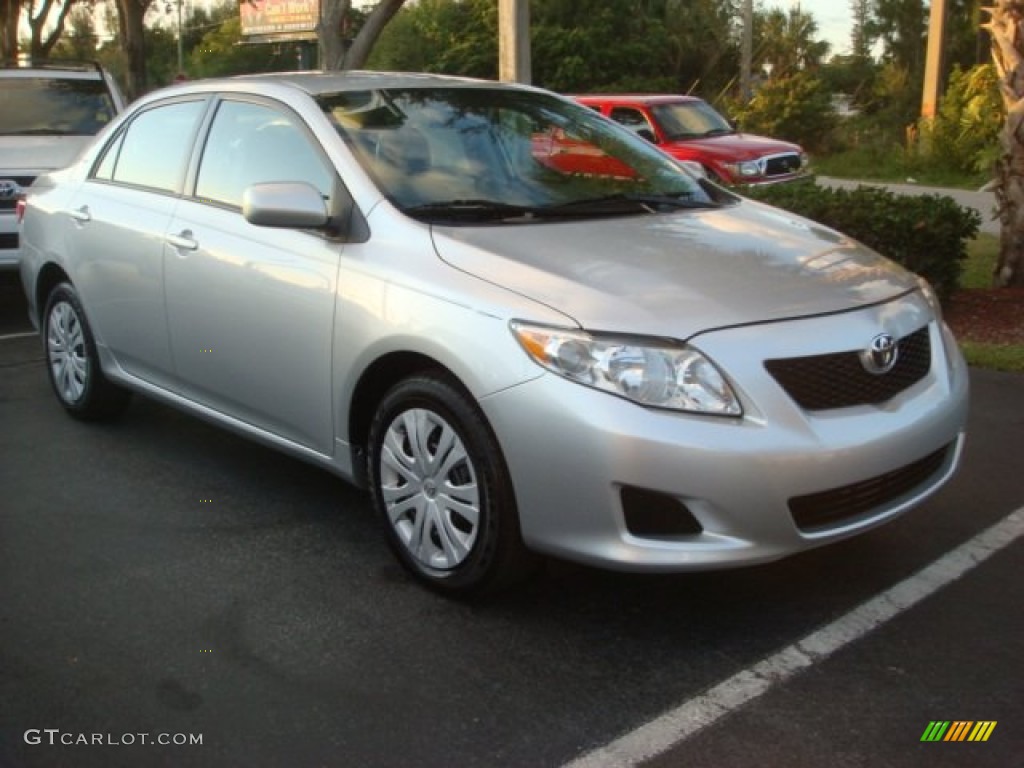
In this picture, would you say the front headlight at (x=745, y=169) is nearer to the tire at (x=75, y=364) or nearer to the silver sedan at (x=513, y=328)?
the silver sedan at (x=513, y=328)

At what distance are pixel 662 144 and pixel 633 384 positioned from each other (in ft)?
39.7

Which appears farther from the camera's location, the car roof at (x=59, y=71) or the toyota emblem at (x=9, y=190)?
the car roof at (x=59, y=71)

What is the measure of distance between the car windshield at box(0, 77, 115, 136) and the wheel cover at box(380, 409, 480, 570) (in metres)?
6.67

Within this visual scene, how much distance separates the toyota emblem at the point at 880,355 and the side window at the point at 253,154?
6.30 ft

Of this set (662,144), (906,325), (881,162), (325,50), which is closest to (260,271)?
(906,325)

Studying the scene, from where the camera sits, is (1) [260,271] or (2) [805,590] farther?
(1) [260,271]

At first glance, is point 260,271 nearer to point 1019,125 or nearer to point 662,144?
point 1019,125

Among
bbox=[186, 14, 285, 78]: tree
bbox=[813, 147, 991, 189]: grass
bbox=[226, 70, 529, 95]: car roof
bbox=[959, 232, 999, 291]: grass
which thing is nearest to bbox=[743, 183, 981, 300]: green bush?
bbox=[959, 232, 999, 291]: grass

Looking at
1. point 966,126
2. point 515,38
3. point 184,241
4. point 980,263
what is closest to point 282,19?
point 966,126

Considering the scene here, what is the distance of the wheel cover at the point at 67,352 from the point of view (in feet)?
18.5

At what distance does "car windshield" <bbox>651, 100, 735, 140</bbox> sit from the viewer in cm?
1532

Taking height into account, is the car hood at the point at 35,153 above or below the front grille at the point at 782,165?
above

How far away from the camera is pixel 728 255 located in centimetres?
381

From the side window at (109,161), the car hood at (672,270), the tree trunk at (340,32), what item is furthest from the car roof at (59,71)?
the car hood at (672,270)
